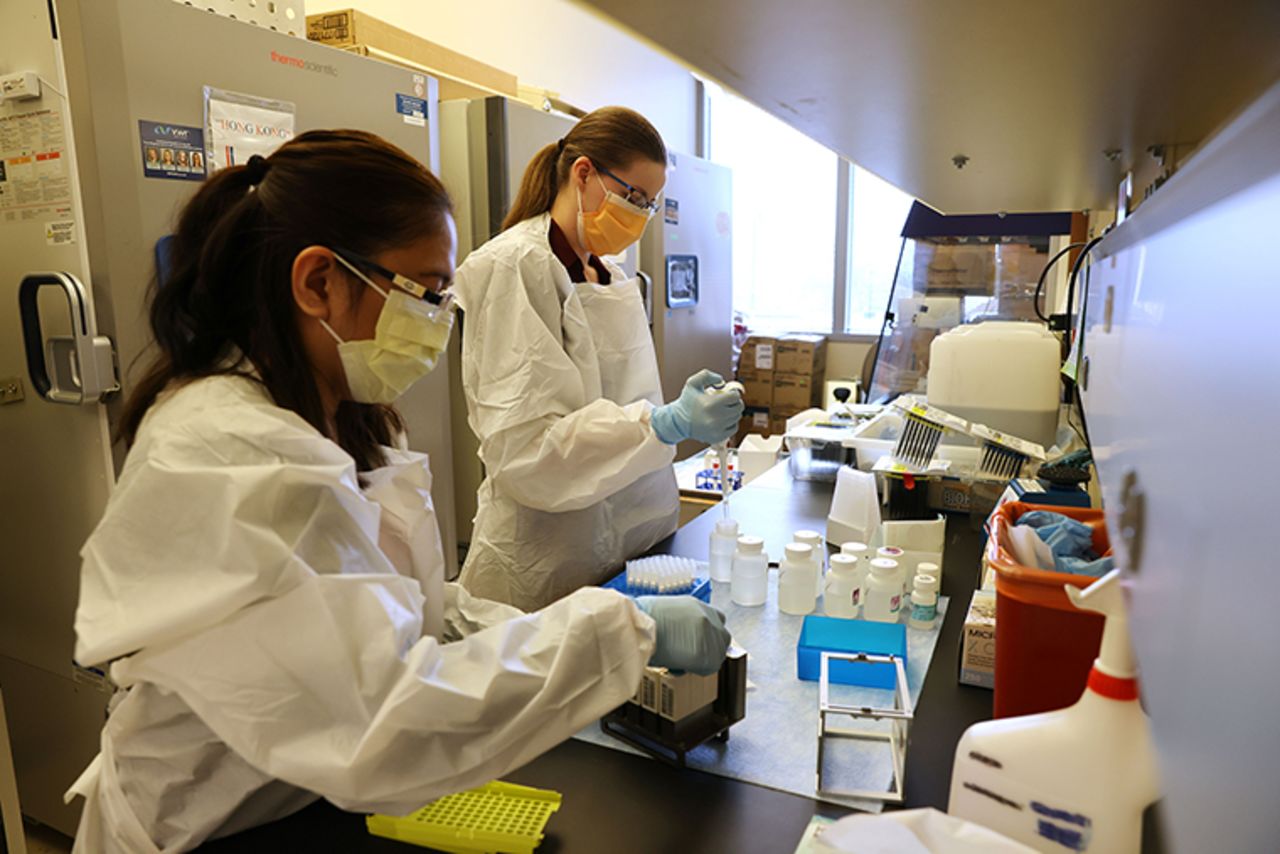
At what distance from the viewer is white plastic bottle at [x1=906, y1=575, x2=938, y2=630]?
52.6 inches

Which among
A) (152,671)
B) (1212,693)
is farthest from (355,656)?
(1212,693)

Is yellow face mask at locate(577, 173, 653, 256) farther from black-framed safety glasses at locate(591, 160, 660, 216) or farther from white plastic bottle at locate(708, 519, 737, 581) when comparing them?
white plastic bottle at locate(708, 519, 737, 581)

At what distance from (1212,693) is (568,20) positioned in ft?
17.8

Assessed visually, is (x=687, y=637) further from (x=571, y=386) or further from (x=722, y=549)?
(x=571, y=386)

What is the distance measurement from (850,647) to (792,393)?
4442 millimetres

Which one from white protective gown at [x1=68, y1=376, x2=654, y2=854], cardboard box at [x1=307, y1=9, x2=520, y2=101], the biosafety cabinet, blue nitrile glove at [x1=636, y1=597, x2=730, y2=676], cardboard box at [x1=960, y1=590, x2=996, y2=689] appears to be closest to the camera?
white protective gown at [x1=68, y1=376, x2=654, y2=854]

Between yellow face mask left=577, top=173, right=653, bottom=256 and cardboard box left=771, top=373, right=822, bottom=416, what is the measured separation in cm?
386

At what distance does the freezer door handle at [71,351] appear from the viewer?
5.48 feet

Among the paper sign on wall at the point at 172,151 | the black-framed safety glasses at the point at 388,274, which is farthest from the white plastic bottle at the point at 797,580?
the paper sign on wall at the point at 172,151

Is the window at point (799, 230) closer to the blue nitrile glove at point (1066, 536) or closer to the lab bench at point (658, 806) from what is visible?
the blue nitrile glove at point (1066, 536)

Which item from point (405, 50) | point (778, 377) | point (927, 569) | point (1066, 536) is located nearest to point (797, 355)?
point (778, 377)

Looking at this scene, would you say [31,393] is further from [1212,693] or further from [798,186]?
[798,186]

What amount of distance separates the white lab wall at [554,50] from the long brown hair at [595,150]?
2064 mm

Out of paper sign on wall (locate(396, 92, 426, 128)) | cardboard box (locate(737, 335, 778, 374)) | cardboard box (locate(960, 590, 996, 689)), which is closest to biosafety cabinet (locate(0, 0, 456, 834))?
paper sign on wall (locate(396, 92, 426, 128))
